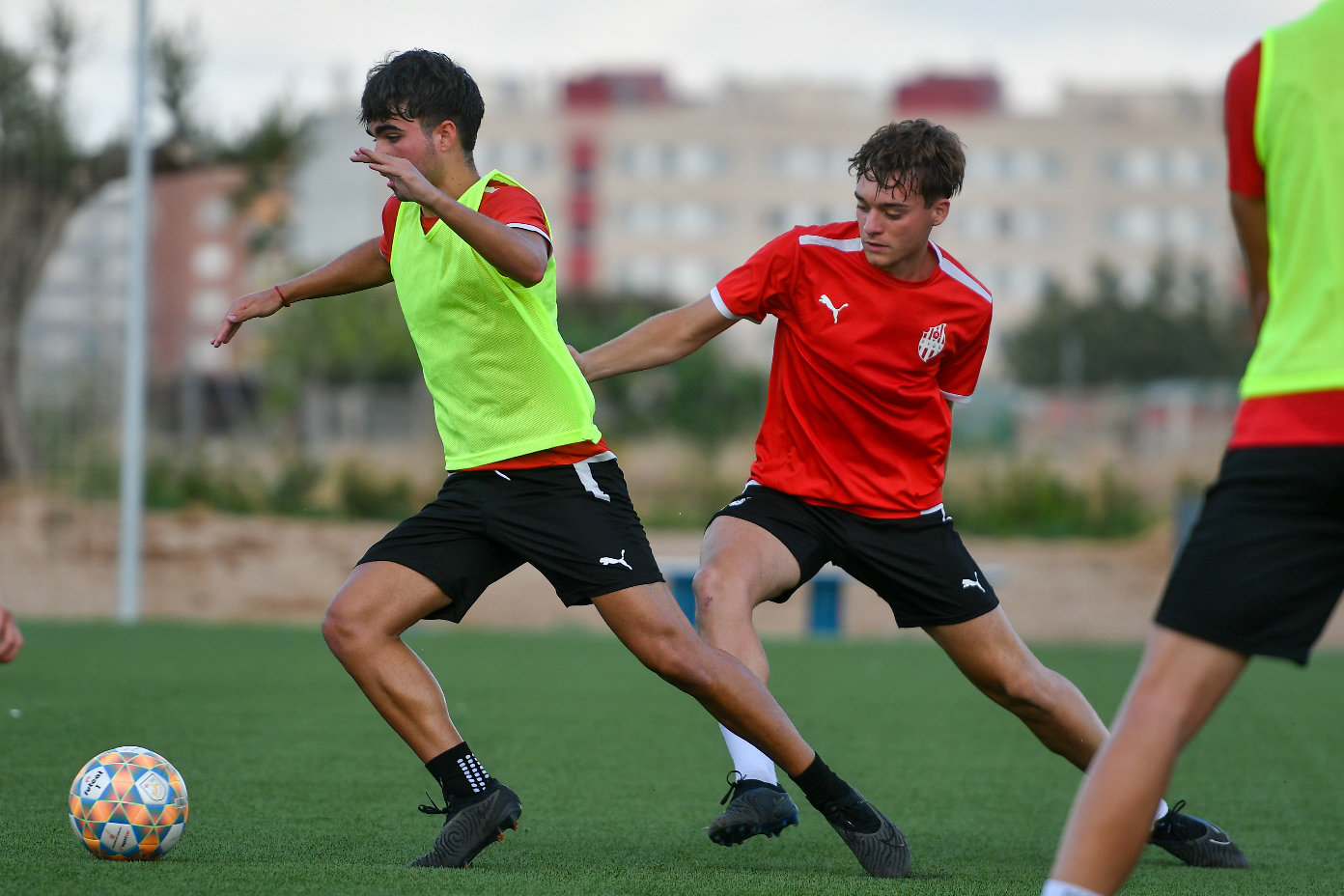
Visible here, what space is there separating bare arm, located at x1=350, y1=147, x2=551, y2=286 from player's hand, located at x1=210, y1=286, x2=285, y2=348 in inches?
30.6

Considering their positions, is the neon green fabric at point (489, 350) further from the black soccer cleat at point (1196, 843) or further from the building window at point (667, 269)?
the building window at point (667, 269)

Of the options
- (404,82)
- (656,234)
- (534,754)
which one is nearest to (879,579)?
(404,82)

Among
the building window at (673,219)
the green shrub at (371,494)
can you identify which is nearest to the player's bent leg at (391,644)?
the green shrub at (371,494)

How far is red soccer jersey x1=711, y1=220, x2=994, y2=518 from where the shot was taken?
4625 mm

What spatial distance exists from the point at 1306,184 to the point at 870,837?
227 centimetres

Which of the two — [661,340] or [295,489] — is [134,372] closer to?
[295,489]

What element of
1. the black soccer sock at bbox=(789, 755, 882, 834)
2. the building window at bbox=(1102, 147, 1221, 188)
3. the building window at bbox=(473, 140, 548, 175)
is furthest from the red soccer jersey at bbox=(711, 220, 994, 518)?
the building window at bbox=(1102, 147, 1221, 188)

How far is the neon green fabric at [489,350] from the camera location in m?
4.03

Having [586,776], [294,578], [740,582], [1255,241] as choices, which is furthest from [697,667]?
[294,578]

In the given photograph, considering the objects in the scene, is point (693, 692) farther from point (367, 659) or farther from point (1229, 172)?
point (1229, 172)

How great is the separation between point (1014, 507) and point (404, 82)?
69.3 ft

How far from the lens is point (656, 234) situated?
81625 mm

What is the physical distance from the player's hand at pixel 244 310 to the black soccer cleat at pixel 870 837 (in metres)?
2.13

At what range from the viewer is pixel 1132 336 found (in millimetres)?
53156
